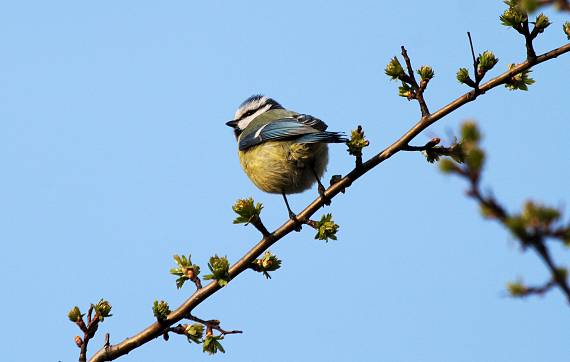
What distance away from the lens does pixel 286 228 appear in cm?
371

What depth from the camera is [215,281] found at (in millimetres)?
3471

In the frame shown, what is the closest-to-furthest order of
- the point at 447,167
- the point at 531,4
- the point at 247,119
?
the point at 447,167
the point at 531,4
the point at 247,119

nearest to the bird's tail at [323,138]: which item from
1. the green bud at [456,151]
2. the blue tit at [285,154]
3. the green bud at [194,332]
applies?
the blue tit at [285,154]

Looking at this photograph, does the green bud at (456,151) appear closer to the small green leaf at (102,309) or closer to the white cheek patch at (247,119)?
the small green leaf at (102,309)

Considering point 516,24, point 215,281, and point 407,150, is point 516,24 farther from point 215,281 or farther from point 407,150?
point 215,281

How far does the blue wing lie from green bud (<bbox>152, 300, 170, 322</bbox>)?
1844mm

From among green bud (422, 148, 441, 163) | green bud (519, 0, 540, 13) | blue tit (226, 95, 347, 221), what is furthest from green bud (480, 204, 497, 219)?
blue tit (226, 95, 347, 221)

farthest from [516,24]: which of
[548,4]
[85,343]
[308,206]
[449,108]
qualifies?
[85,343]

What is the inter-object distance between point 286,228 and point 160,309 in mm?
792

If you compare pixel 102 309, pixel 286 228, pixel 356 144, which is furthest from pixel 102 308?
pixel 356 144

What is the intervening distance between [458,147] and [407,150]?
263mm

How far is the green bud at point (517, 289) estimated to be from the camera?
1407 mm

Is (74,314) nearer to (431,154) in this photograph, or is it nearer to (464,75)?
(431,154)

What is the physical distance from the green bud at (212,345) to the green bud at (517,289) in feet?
7.18
